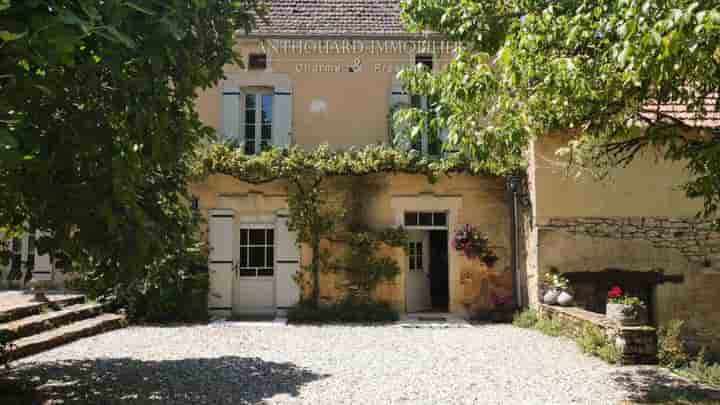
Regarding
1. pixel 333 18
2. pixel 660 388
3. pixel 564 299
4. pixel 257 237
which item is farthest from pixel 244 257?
pixel 660 388

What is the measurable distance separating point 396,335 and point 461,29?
4.55 metres

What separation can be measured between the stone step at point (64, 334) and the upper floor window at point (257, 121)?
3.94 meters

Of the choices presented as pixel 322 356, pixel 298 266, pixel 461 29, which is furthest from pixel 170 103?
pixel 298 266

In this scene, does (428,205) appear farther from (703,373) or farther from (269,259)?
(703,373)

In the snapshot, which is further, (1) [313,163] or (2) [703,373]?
(1) [313,163]

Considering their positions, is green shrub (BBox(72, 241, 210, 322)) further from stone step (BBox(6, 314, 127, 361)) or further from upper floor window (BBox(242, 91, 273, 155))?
upper floor window (BBox(242, 91, 273, 155))

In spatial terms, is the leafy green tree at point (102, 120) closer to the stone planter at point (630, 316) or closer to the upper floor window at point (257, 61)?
the stone planter at point (630, 316)

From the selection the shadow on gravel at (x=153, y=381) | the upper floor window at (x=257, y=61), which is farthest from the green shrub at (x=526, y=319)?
the upper floor window at (x=257, y=61)

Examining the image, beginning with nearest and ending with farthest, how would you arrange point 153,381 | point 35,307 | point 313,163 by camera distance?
point 153,381 < point 35,307 < point 313,163

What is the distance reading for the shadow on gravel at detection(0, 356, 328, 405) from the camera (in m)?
4.83

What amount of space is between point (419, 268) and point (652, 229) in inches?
167

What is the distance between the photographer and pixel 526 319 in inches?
344

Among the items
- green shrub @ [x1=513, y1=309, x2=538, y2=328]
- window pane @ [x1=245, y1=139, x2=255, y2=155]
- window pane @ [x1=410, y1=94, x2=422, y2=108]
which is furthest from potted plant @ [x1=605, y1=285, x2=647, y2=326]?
window pane @ [x1=245, y1=139, x2=255, y2=155]

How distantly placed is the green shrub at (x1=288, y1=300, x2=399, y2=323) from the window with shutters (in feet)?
3.89
